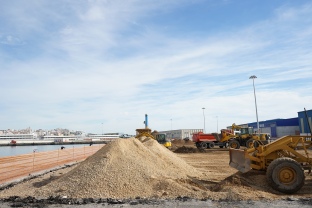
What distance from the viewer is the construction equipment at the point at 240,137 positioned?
3142 centimetres

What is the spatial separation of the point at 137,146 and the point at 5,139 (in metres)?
146

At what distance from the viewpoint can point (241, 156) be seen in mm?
11344

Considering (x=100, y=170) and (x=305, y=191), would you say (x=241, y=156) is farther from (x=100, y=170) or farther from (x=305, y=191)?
(x=100, y=170)

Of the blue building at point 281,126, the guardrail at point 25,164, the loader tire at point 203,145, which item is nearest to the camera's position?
the guardrail at point 25,164

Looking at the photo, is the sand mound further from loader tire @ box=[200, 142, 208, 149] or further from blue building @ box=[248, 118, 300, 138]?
blue building @ box=[248, 118, 300, 138]

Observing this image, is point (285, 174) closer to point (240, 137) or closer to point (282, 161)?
point (282, 161)

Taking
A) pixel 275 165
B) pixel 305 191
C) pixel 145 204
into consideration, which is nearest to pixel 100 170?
pixel 145 204

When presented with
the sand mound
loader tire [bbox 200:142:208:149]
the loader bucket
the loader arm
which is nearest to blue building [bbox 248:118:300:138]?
loader tire [bbox 200:142:208:149]

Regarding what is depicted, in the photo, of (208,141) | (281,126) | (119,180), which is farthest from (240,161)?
(281,126)

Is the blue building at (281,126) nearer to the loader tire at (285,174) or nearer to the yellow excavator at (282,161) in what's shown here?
the yellow excavator at (282,161)

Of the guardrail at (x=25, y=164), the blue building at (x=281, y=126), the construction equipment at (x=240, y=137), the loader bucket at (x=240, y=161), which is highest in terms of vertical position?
the blue building at (x=281, y=126)

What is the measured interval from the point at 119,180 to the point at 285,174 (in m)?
5.63

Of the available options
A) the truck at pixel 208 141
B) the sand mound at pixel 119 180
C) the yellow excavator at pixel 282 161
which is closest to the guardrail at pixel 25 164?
the sand mound at pixel 119 180

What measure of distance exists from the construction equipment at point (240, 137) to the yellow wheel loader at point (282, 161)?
19.9 meters
